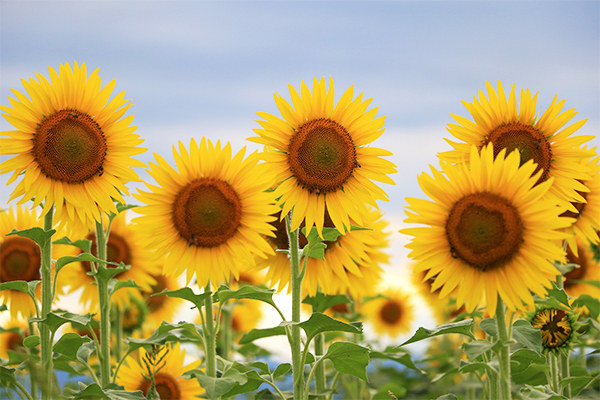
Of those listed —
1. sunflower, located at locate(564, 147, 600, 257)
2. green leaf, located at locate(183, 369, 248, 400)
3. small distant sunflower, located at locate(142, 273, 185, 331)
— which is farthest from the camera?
small distant sunflower, located at locate(142, 273, 185, 331)

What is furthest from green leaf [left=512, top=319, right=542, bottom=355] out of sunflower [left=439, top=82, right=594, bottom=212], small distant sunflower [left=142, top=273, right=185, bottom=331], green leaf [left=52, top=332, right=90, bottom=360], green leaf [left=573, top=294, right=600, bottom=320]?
small distant sunflower [left=142, top=273, right=185, bottom=331]

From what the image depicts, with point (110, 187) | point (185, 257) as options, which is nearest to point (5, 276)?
point (110, 187)

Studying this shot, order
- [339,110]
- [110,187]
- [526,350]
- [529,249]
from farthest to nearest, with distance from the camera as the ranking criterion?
1. [110,187]
2. [339,110]
3. [526,350]
4. [529,249]

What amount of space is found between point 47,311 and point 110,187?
25.0 inches

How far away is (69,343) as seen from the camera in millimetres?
2797

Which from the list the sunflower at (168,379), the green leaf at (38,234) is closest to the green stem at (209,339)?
the green leaf at (38,234)

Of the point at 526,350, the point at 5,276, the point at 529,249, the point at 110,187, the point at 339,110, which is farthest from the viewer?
the point at 5,276

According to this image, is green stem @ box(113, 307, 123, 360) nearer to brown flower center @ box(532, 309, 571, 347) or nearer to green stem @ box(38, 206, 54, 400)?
green stem @ box(38, 206, 54, 400)

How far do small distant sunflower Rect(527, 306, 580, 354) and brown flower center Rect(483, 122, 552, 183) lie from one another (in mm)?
633

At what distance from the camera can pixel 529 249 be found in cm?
214

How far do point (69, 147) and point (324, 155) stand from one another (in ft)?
3.91

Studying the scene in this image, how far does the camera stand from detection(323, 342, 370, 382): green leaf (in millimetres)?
2500

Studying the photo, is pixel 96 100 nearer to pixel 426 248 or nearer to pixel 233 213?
pixel 233 213

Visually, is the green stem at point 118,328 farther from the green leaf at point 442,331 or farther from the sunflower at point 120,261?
the green leaf at point 442,331
